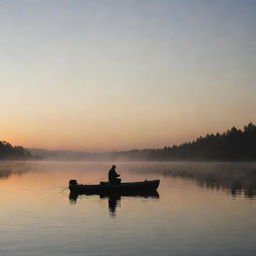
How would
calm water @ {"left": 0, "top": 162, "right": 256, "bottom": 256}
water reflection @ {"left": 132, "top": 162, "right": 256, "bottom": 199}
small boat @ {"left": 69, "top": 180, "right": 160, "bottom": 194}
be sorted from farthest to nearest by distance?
water reflection @ {"left": 132, "top": 162, "right": 256, "bottom": 199} < small boat @ {"left": 69, "top": 180, "right": 160, "bottom": 194} < calm water @ {"left": 0, "top": 162, "right": 256, "bottom": 256}

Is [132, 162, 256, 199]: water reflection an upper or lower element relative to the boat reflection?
upper

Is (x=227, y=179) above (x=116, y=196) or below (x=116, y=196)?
above

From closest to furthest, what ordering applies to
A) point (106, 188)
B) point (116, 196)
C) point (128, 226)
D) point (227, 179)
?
point (128, 226), point (116, 196), point (106, 188), point (227, 179)

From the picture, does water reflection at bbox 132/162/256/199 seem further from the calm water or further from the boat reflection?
the calm water

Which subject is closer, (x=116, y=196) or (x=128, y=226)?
(x=128, y=226)

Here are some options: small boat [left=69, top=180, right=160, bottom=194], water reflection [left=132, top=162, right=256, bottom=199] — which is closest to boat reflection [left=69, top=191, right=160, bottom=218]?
small boat [left=69, top=180, right=160, bottom=194]

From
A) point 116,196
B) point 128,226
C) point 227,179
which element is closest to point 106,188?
point 116,196

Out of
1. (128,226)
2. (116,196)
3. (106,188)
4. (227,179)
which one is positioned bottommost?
(128,226)

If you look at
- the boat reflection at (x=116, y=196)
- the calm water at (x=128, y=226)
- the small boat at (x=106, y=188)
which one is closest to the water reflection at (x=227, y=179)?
the boat reflection at (x=116, y=196)

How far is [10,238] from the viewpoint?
23.9m

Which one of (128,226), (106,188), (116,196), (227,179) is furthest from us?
(227,179)

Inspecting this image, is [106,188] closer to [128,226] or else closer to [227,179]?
[128,226]

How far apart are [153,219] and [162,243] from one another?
25.7 ft

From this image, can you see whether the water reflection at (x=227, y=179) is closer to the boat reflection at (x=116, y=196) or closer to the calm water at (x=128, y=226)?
the boat reflection at (x=116, y=196)
